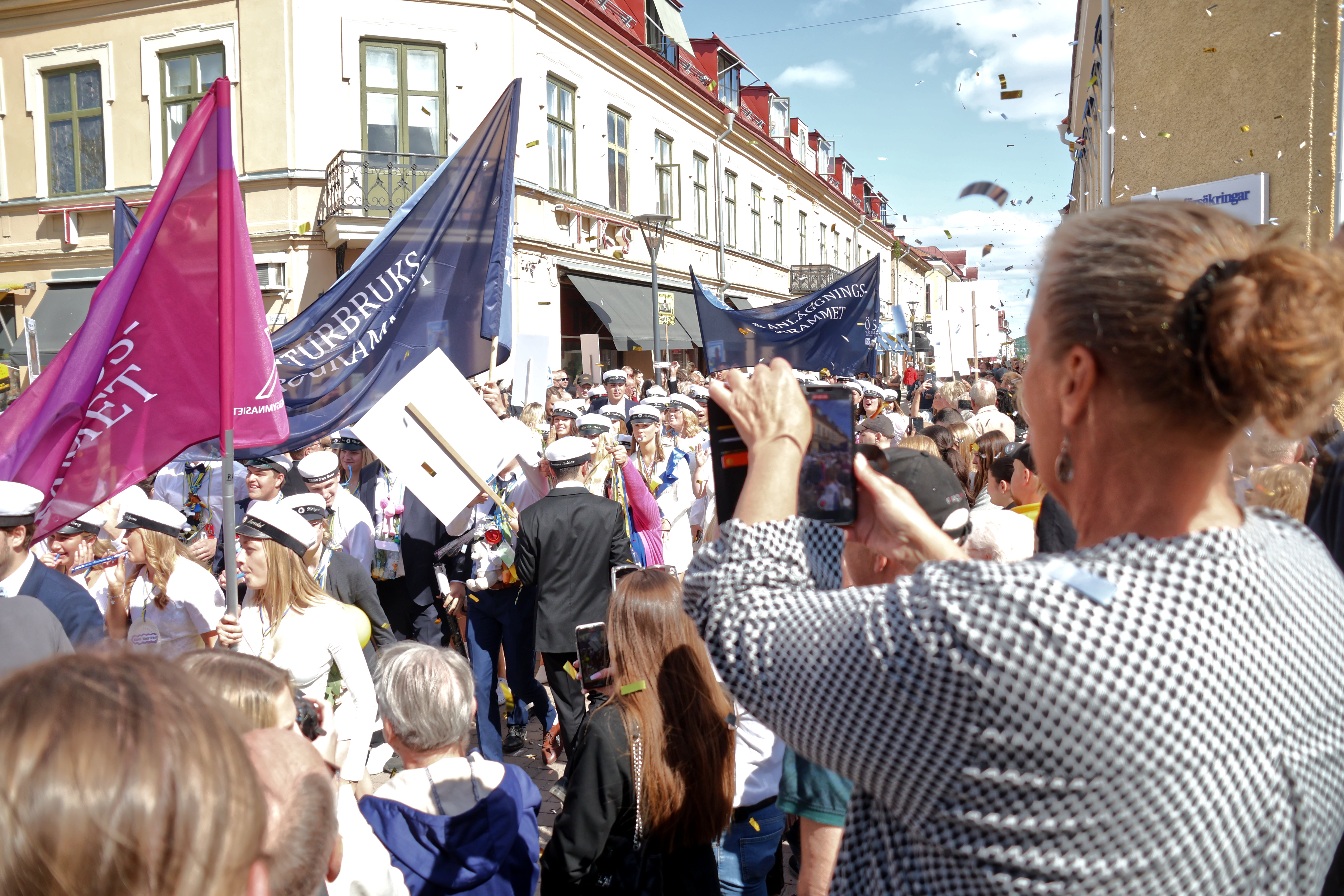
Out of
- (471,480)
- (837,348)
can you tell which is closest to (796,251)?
(837,348)

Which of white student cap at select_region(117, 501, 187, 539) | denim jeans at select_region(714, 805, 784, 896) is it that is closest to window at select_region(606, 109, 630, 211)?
white student cap at select_region(117, 501, 187, 539)

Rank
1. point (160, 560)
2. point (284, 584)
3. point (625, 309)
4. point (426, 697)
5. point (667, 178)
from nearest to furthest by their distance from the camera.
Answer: point (426, 697)
point (284, 584)
point (160, 560)
point (625, 309)
point (667, 178)

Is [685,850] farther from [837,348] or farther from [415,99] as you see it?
[415,99]

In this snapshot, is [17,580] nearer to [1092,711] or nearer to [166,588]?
[166,588]

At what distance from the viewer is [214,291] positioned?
3457 millimetres

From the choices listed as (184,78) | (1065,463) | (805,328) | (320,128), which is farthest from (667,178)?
(1065,463)

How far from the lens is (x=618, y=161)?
21.0 meters

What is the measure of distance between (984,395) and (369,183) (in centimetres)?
1126

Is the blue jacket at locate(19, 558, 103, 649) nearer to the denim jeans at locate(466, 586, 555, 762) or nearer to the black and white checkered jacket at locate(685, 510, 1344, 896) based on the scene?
the denim jeans at locate(466, 586, 555, 762)

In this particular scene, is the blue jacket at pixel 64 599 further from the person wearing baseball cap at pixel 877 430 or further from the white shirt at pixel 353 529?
the person wearing baseball cap at pixel 877 430

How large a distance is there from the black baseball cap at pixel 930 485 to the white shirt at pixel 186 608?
11.3 feet

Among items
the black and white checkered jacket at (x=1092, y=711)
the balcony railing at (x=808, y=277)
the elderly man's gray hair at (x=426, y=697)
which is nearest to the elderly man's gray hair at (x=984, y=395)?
the elderly man's gray hair at (x=426, y=697)

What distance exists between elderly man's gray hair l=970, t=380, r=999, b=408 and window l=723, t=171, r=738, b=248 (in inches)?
757

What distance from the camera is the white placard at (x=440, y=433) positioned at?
4570 mm
